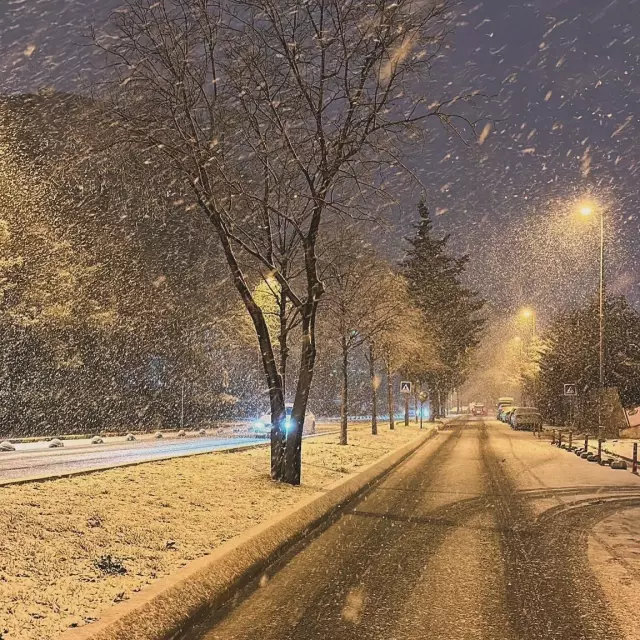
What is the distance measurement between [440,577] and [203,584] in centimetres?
239

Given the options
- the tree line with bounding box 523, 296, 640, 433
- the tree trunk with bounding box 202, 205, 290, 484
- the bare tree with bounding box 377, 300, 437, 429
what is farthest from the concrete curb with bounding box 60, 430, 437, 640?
the tree line with bounding box 523, 296, 640, 433

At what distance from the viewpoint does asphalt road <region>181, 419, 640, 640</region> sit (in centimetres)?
560

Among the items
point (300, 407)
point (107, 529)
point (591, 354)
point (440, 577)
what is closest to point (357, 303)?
point (300, 407)

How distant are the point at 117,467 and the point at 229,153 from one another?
664 cm

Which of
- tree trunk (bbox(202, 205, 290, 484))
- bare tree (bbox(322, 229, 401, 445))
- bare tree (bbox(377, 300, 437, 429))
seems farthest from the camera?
bare tree (bbox(377, 300, 437, 429))

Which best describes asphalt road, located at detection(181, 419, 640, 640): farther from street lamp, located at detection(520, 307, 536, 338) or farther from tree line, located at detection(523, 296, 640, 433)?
street lamp, located at detection(520, 307, 536, 338)

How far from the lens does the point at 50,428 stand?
36062 millimetres

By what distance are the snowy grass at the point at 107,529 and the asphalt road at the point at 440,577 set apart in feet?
2.70

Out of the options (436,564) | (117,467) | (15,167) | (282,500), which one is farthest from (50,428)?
(436,564)

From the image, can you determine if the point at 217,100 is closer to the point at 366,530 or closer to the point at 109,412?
the point at 366,530

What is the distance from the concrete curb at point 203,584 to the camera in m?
4.98

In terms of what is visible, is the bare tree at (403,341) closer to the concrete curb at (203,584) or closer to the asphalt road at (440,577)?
the asphalt road at (440,577)

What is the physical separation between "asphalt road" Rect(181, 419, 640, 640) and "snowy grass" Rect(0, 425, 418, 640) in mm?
822

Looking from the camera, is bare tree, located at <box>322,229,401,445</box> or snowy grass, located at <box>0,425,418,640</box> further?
bare tree, located at <box>322,229,401,445</box>
